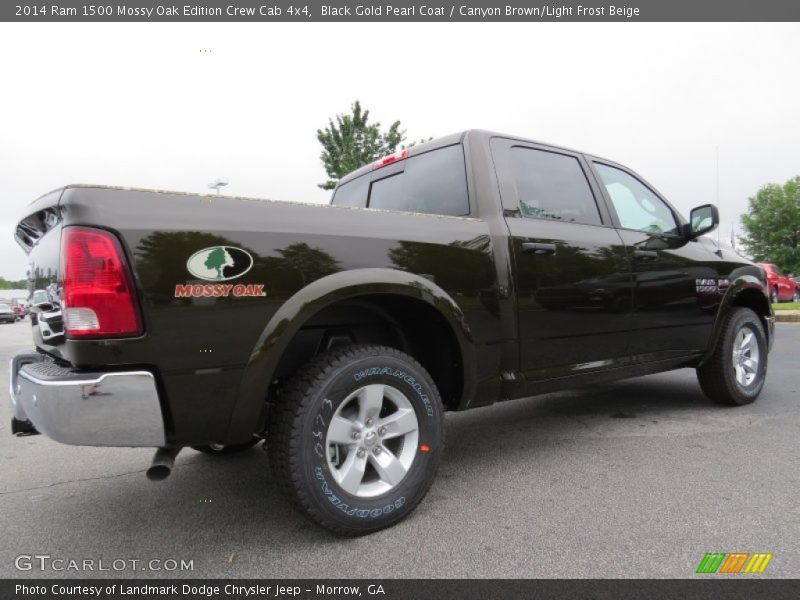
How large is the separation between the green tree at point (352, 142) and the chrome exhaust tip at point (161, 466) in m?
16.8

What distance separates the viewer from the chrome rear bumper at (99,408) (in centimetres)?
Result: 172

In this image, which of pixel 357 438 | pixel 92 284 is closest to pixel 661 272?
pixel 357 438

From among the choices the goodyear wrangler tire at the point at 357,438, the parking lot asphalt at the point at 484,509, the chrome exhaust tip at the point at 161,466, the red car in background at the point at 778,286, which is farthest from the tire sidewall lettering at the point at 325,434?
the red car in background at the point at 778,286

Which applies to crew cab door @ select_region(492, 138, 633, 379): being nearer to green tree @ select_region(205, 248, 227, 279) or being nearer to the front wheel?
the front wheel

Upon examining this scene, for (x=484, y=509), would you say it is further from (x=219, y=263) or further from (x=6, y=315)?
(x=6, y=315)

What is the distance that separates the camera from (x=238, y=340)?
76.5 inches

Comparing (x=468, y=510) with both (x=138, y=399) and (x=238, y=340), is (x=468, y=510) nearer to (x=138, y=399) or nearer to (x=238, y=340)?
(x=238, y=340)

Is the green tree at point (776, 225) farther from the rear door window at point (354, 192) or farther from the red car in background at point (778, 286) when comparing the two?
the rear door window at point (354, 192)

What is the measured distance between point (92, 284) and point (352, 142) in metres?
17.6

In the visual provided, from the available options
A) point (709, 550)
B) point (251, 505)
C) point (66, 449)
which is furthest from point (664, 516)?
point (66, 449)

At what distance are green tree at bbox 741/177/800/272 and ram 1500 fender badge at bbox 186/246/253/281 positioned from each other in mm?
57562

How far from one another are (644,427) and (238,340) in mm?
3033

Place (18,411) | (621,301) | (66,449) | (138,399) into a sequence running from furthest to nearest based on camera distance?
(66,449), (621,301), (18,411), (138,399)

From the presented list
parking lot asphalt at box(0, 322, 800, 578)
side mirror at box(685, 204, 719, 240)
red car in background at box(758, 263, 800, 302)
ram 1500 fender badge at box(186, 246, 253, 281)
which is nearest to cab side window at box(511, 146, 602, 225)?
side mirror at box(685, 204, 719, 240)
